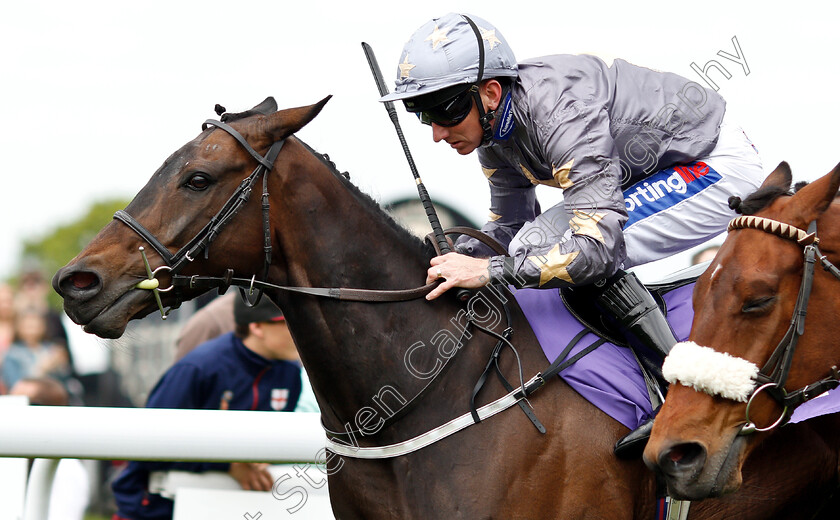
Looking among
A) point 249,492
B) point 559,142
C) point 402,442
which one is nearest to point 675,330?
point 559,142

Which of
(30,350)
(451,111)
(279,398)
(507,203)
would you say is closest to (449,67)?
(451,111)

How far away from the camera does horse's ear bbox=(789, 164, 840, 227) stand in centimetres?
292

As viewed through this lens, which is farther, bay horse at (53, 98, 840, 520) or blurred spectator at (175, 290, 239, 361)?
blurred spectator at (175, 290, 239, 361)

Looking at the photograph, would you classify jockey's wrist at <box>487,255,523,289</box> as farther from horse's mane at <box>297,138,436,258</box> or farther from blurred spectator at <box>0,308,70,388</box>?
blurred spectator at <box>0,308,70,388</box>

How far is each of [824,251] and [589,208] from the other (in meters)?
0.79

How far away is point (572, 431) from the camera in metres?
3.28

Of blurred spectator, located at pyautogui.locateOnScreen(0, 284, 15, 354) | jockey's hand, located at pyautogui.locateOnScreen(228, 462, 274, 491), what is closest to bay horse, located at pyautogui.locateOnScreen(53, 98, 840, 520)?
jockey's hand, located at pyautogui.locateOnScreen(228, 462, 274, 491)

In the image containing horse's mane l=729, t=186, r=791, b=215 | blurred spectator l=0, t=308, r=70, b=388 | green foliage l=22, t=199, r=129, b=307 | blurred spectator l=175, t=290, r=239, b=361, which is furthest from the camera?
green foliage l=22, t=199, r=129, b=307

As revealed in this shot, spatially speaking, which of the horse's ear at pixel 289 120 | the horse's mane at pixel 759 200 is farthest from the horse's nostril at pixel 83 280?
the horse's mane at pixel 759 200

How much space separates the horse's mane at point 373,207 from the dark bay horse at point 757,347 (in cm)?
114

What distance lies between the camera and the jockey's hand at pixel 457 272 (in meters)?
3.40

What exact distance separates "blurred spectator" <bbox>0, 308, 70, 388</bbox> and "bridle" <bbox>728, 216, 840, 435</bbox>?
7.27 m

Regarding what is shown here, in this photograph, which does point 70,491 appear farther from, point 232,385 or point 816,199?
point 816,199

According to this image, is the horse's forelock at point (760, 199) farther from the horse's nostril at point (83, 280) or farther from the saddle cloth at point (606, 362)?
the horse's nostril at point (83, 280)
